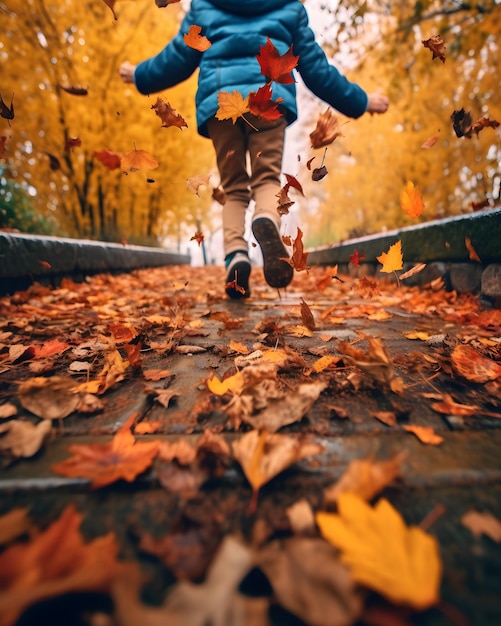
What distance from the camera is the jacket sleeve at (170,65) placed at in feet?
6.91

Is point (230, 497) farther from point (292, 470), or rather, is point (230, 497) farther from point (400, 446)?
point (400, 446)

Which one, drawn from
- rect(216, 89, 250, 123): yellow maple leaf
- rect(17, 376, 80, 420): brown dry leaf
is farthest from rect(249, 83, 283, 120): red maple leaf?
rect(17, 376, 80, 420): brown dry leaf

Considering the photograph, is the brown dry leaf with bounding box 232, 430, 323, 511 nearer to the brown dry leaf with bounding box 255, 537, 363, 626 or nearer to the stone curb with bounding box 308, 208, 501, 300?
the brown dry leaf with bounding box 255, 537, 363, 626

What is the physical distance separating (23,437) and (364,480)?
72cm

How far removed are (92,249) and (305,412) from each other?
308 centimetres

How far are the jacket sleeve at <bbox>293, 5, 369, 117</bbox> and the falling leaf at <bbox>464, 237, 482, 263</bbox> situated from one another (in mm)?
1157

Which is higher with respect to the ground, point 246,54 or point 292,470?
point 246,54

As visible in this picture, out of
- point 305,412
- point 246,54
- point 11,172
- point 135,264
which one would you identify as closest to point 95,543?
point 305,412

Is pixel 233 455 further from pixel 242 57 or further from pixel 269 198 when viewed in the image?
pixel 242 57

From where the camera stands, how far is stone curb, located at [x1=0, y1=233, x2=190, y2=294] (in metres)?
2.05

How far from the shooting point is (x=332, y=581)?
1.34 ft

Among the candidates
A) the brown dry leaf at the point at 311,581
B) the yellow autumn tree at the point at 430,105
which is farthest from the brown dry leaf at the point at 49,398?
the yellow autumn tree at the point at 430,105

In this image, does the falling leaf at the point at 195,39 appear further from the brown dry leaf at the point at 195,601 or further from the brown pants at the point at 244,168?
the brown dry leaf at the point at 195,601

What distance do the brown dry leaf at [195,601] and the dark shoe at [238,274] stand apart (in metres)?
1.86
